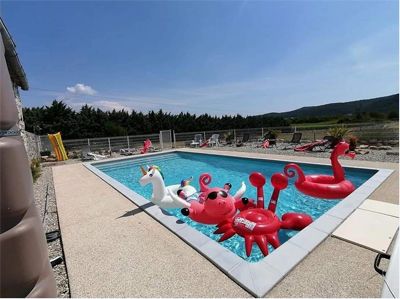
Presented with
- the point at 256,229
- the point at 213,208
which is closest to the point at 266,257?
the point at 256,229

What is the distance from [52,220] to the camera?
423 centimetres

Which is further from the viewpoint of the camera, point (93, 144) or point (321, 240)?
point (93, 144)

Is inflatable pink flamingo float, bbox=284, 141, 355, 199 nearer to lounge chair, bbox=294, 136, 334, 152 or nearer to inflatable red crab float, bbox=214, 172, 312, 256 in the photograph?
inflatable red crab float, bbox=214, 172, 312, 256

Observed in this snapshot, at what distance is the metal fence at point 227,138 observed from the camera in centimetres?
1218

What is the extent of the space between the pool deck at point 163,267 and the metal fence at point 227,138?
12.0m

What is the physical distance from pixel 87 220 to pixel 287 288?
136 inches

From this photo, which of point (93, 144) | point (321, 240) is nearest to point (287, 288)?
point (321, 240)

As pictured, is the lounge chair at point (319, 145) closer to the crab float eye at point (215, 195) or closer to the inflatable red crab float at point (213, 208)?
the inflatable red crab float at point (213, 208)

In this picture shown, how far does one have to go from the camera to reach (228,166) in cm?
1099

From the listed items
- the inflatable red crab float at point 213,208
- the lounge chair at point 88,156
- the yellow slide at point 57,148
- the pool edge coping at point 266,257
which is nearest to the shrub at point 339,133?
the pool edge coping at point 266,257

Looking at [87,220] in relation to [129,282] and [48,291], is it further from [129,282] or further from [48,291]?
[48,291]

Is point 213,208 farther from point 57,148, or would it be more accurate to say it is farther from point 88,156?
point 57,148

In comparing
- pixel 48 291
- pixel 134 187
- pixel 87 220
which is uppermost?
pixel 48 291

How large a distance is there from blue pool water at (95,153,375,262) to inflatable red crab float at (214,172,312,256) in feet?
0.76
